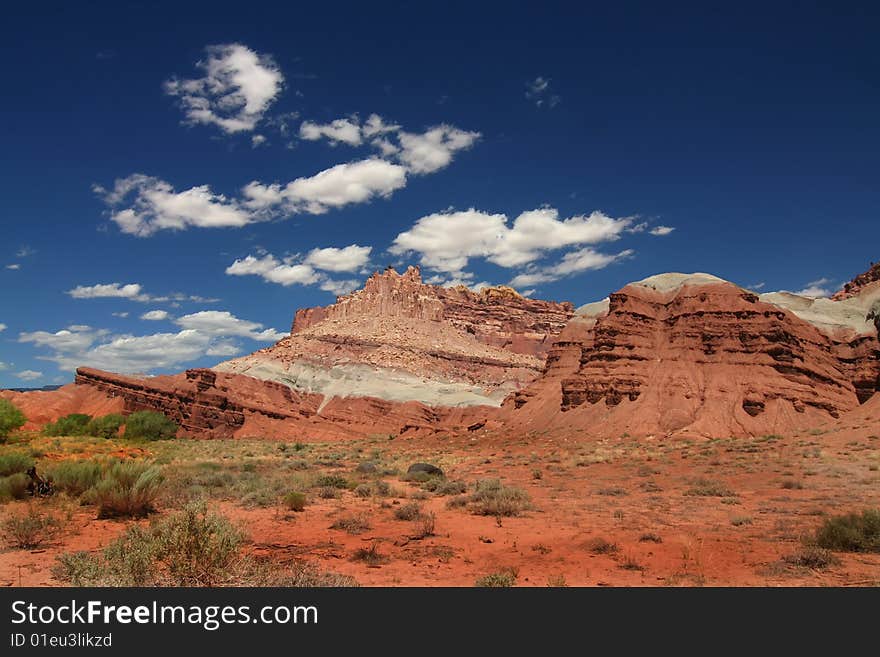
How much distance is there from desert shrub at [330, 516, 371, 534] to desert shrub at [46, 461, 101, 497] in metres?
6.62

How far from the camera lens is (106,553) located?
6.88m

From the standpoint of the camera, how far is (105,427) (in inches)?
1929

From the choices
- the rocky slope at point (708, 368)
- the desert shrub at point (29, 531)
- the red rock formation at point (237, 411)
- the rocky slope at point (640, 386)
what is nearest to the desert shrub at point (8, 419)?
the rocky slope at point (640, 386)

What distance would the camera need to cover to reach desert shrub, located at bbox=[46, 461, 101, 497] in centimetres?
1388

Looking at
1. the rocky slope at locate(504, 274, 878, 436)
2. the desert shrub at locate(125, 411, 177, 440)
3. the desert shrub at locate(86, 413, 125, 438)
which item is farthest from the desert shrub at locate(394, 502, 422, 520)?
the desert shrub at locate(125, 411, 177, 440)

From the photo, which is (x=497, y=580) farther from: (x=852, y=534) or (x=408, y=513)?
(x=852, y=534)

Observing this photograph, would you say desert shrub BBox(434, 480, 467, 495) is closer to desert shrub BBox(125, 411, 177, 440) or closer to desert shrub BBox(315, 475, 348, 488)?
desert shrub BBox(315, 475, 348, 488)

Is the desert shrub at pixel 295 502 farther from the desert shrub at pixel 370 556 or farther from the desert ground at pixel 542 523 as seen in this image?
the desert shrub at pixel 370 556

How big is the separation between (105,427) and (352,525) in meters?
47.0

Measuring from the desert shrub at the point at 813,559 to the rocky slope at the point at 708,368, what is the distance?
34.4m

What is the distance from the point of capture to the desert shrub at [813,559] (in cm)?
822

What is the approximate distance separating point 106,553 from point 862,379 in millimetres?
58979

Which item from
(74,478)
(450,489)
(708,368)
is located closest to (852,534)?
(450,489)

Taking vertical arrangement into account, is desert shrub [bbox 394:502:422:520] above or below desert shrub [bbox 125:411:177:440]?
below
